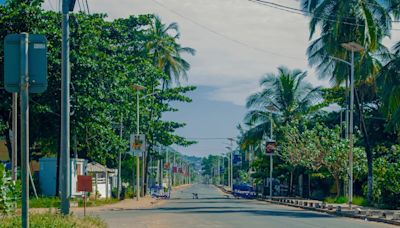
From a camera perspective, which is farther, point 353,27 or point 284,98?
point 284,98

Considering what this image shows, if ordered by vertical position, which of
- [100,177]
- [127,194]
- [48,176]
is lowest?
[127,194]

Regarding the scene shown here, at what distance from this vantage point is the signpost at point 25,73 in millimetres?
7633

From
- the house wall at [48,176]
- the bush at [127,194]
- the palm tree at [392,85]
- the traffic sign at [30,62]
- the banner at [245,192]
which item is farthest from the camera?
the banner at [245,192]

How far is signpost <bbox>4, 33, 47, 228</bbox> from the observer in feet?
25.0

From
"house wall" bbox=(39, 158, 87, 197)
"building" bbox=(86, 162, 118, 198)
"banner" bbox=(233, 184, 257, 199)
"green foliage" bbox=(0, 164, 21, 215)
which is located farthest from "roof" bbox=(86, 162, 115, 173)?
"green foliage" bbox=(0, 164, 21, 215)

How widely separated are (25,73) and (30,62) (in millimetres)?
198

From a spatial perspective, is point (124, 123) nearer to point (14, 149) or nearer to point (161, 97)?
point (161, 97)

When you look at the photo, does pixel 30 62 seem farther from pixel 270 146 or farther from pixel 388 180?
pixel 270 146

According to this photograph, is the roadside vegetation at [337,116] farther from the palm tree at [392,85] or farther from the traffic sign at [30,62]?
the traffic sign at [30,62]

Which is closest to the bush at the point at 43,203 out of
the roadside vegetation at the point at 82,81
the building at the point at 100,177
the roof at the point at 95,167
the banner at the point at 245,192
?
the roadside vegetation at the point at 82,81

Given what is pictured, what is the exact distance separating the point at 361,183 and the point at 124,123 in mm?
18531

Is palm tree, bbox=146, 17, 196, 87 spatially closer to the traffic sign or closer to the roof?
the roof

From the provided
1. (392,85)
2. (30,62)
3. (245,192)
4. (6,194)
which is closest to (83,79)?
(6,194)

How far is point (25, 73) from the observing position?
7.61 m
